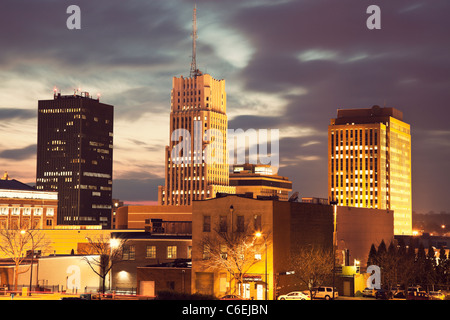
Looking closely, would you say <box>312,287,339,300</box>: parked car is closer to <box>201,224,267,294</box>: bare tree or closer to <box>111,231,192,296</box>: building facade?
<box>201,224,267,294</box>: bare tree

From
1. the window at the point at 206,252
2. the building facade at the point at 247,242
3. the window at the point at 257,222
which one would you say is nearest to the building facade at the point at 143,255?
the window at the point at 206,252

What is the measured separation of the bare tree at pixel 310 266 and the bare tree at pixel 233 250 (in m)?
8.42

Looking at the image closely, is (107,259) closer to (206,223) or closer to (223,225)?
(206,223)

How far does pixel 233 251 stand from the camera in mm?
84062

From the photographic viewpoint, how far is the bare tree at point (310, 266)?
91.0 m

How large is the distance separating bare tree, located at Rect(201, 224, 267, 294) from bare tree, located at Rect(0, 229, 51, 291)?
95.3ft

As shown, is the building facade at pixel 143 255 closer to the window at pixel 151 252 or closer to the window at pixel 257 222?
the window at pixel 151 252

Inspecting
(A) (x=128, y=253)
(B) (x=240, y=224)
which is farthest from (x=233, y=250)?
(A) (x=128, y=253)

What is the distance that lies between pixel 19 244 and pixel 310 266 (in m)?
88.2

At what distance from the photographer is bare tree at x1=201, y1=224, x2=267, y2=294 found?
8406 cm
